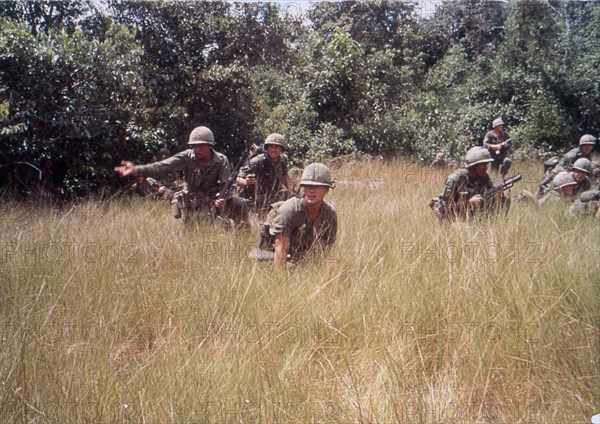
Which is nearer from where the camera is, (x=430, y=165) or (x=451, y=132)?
(x=451, y=132)

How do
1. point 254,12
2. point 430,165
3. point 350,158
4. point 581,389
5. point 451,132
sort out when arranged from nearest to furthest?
point 581,389
point 451,132
point 430,165
point 350,158
point 254,12

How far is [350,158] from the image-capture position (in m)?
7.42

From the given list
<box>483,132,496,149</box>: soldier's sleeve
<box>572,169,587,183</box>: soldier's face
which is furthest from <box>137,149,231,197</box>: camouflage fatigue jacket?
<box>572,169,587,183</box>: soldier's face

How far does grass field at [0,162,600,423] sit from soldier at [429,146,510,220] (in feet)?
2.46

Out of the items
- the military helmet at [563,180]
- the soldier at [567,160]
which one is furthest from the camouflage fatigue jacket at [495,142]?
the military helmet at [563,180]

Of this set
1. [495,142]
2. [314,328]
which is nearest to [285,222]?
[314,328]

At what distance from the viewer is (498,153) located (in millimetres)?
5914

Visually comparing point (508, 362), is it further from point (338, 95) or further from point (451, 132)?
point (338, 95)

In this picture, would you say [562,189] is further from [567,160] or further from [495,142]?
[495,142]

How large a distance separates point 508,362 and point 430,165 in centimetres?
440

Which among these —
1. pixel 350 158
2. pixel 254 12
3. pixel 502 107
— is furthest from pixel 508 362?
pixel 254 12

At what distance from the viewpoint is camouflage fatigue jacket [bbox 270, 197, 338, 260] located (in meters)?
4.53

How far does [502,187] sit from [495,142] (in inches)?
18.6

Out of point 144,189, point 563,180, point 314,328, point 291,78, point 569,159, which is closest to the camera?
point 314,328
